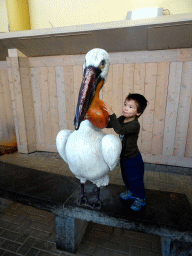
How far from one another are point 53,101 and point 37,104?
16.7 inches

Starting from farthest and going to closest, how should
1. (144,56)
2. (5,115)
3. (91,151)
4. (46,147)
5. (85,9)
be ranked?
(5,115) < (46,147) < (85,9) < (144,56) < (91,151)

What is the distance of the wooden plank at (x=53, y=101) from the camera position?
3678 mm

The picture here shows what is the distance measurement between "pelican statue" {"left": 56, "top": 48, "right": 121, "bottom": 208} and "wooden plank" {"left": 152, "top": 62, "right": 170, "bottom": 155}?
7.07 ft

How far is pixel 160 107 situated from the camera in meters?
3.21

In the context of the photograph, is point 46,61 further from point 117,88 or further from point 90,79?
point 90,79

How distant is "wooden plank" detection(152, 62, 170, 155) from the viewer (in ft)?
10.0

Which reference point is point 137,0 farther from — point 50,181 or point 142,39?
point 50,181

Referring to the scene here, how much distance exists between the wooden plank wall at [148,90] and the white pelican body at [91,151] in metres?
2.19

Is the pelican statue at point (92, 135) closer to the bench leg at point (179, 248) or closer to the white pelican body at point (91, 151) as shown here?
the white pelican body at point (91, 151)

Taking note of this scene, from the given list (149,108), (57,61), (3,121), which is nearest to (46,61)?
(57,61)

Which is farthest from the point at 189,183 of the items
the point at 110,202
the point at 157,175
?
the point at 110,202

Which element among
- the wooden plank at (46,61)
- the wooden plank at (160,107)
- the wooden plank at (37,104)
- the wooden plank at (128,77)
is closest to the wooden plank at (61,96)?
the wooden plank at (46,61)

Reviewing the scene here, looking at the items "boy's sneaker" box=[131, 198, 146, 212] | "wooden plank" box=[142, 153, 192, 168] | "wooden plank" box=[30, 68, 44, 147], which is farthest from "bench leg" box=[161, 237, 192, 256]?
"wooden plank" box=[30, 68, 44, 147]

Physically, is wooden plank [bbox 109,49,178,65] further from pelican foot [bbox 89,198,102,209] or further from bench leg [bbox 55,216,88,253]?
bench leg [bbox 55,216,88,253]
